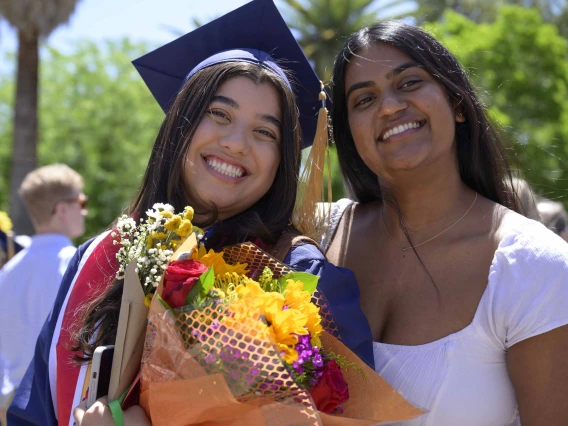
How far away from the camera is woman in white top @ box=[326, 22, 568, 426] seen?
2.28 meters

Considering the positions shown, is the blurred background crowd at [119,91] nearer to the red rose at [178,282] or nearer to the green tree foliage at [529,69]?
the green tree foliage at [529,69]

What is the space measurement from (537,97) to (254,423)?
1542 cm

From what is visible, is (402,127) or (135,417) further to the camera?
(402,127)

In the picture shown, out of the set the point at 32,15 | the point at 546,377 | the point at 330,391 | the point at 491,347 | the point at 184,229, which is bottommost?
the point at 546,377

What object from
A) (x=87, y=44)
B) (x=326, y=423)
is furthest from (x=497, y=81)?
(x=326, y=423)

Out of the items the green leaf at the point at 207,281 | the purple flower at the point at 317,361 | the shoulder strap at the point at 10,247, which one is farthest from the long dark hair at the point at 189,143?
the shoulder strap at the point at 10,247

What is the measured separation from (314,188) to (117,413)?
124cm

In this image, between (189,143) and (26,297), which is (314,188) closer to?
(189,143)

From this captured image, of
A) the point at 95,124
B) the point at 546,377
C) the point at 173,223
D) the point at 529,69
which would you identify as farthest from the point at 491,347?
the point at 95,124

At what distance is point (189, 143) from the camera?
2.44 m

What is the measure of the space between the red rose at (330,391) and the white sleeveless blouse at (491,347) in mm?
546

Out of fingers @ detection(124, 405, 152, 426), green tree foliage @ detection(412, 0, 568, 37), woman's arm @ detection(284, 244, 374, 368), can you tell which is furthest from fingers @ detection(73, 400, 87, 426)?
green tree foliage @ detection(412, 0, 568, 37)

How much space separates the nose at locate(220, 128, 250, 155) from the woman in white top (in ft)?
1.59

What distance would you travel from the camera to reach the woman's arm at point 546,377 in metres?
2.25
